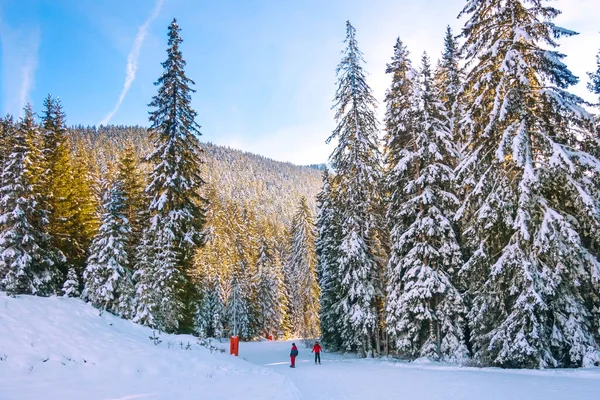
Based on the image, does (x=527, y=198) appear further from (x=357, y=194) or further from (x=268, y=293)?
(x=268, y=293)

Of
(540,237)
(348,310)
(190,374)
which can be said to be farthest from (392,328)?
(190,374)

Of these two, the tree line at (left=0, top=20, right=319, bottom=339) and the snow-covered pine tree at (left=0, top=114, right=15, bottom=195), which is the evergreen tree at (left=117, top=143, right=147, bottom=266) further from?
the snow-covered pine tree at (left=0, top=114, right=15, bottom=195)

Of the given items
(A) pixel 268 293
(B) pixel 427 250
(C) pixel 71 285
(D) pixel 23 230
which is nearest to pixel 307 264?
(A) pixel 268 293

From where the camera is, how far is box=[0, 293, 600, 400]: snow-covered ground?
313 inches

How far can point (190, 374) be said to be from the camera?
10.7 metres

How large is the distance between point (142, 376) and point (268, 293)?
45.9 m

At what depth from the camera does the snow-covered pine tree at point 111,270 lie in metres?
23.7

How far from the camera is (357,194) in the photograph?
23.6 metres

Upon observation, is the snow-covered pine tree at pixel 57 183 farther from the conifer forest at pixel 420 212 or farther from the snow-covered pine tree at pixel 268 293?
the snow-covered pine tree at pixel 268 293

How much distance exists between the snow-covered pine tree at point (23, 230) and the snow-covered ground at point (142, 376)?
40.3ft

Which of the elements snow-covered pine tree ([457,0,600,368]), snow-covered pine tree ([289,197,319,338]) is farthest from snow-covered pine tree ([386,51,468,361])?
snow-covered pine tree ([289,197,319,338])

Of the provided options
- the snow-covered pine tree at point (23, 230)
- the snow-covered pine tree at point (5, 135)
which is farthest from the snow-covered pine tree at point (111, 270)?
the snow-covered pine tree at point (5, 135)

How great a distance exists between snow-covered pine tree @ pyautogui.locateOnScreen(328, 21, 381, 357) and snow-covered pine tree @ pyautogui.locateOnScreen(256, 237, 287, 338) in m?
30.1

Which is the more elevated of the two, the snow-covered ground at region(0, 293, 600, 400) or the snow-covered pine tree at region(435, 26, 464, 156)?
the snow-covered pine tree at region(435, 26, 464, 156)
